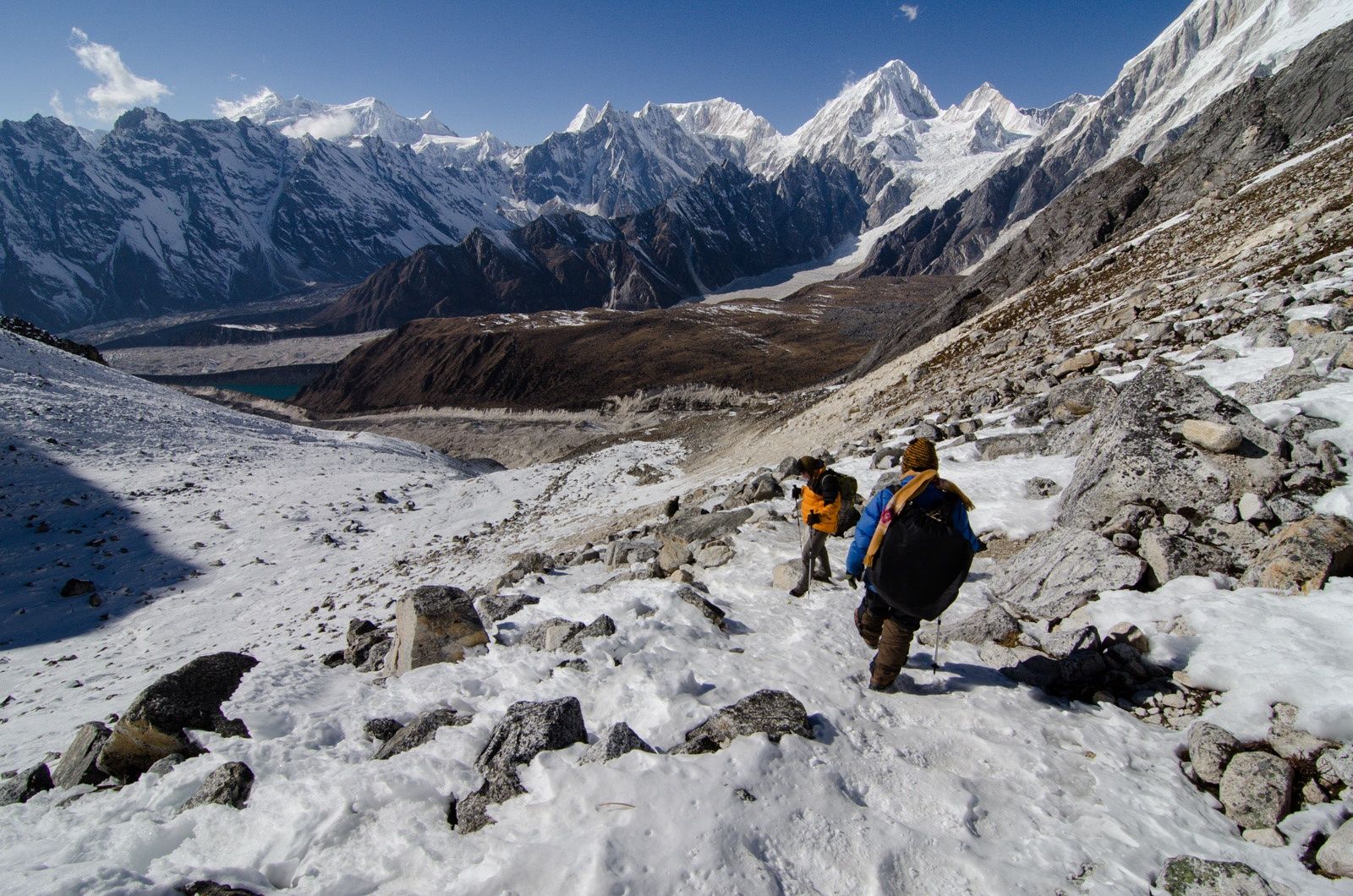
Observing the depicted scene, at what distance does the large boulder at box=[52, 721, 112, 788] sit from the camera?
5.12 meters

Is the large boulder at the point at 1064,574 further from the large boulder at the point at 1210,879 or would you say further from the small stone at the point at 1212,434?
the large boulder at the point at 1210,879

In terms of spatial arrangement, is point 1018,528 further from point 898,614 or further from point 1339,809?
point 1339,809

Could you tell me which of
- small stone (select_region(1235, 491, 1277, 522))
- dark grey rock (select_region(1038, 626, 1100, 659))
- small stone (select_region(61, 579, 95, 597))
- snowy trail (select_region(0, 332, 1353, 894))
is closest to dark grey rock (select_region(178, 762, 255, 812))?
snowy trail (select_region(0, 332, 1353, 894))

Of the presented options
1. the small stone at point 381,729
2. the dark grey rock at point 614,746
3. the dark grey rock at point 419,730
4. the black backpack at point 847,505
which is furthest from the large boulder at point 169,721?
the black backpack at point 847,505

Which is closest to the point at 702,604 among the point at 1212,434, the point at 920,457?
the point at 920,457

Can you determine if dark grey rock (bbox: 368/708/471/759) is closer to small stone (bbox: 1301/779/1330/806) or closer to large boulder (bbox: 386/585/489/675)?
large boulder (bbox: 386/585/489/675)

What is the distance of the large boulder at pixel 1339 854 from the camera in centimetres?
318

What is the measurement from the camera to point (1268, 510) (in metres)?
6.14

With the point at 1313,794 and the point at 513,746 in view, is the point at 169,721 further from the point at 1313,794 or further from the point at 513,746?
the point at 1313,794

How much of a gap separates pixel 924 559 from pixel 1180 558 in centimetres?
320

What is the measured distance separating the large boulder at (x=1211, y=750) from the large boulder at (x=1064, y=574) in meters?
1.98

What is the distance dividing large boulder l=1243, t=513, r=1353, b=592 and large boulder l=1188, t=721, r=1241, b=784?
2024mm

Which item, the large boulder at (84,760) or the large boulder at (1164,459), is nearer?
the large boulder at (84,760)

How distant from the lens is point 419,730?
5246 millimetres
